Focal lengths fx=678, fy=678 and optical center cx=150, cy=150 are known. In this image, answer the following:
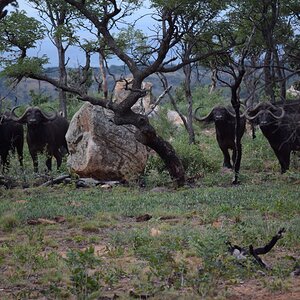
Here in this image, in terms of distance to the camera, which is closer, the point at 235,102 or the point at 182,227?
the point at 182,227

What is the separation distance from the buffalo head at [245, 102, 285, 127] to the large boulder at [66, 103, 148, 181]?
279 cm

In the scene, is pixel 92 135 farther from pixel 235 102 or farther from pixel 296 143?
pixel 296 143

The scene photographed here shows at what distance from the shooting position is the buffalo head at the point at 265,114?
15508 mm

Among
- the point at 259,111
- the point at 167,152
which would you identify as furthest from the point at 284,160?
the point at 167,152

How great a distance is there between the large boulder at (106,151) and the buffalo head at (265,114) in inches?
110

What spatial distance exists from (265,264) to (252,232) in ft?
4.54

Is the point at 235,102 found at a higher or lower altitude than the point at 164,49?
lower

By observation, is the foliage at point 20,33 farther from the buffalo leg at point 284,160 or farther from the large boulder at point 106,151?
the buffalo leg at point 284,160

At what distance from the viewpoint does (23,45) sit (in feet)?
46.1

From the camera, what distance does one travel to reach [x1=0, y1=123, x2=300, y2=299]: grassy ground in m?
5.75

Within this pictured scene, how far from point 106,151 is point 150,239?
7144mm

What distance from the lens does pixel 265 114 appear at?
15586mm

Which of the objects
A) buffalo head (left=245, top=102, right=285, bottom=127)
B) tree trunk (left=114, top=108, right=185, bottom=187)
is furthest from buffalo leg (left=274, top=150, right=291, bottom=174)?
tree trunk (left=114, top=108, right=185, bottom=187)

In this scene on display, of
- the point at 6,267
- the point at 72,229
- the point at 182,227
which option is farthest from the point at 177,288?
the point at 72,229
